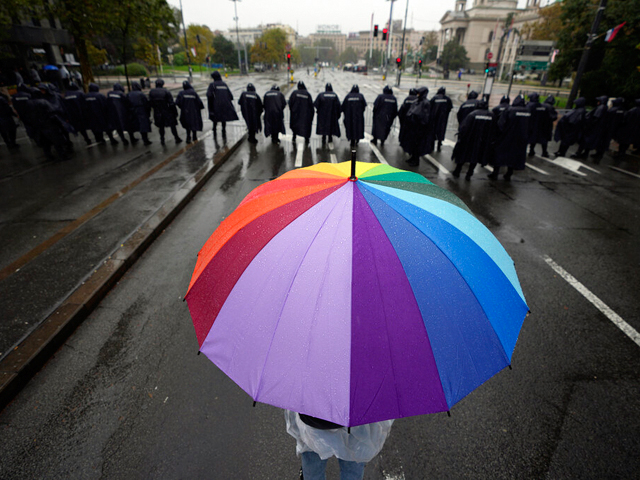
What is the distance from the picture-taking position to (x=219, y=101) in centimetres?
1130

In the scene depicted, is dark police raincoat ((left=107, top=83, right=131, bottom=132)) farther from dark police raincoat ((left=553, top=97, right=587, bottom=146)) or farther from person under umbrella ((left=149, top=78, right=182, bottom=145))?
dark police raincoat ((left=553, top=97, right=587, bottom=146))

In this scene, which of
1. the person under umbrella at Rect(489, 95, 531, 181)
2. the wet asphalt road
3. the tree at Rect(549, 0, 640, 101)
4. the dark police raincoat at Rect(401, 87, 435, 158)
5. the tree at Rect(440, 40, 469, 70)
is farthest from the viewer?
the tree at Rect(440, 40, 469, 70)

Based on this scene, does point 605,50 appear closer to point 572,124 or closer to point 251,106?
point 572,124

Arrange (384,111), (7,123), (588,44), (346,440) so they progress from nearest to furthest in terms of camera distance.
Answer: (346,440) → (7,123) → (384,111) → (588,44)

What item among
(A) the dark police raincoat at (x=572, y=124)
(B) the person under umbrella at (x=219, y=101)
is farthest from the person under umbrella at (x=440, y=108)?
(B) the person under umbrella at (x=219, y=101)

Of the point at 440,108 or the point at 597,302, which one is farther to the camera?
the point at 440,108

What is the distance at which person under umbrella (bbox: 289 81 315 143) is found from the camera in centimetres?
1146

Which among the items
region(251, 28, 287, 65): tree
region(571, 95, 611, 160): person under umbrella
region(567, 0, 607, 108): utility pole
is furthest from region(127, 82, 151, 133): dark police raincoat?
region(251, 28, 287, 65): tree

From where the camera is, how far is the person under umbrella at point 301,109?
11461mm

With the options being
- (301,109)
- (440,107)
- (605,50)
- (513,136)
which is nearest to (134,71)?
(301,109)

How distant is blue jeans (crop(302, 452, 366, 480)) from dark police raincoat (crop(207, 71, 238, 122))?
11.3 m

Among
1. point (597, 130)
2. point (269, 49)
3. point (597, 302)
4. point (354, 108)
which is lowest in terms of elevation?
point (597, 302)

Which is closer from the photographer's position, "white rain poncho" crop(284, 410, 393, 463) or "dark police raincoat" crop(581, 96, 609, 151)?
"white rain poncho" crop(284, 410, 393, 463)

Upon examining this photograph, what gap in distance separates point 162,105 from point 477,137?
367 inches
